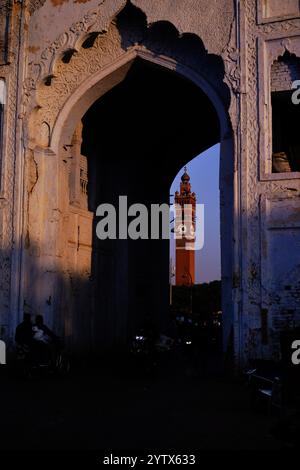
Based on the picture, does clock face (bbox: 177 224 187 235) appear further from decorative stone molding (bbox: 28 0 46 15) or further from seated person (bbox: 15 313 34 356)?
seated person (bbox: 15 313 34 356)

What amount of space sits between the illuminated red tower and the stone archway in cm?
3986

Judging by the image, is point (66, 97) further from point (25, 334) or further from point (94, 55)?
point (25, 334)

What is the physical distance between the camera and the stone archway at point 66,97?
12430 millimetres

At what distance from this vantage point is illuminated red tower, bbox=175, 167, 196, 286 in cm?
5388

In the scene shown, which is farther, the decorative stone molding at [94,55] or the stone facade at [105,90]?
the decorative stone molding at [94,55]

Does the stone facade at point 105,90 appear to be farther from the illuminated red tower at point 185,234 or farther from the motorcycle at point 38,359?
the illuminated red tower at point 185,234

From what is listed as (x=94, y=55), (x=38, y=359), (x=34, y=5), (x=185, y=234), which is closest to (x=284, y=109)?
(x=94, y=55)

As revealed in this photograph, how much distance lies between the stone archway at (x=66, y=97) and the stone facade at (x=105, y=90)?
0.07 ft
